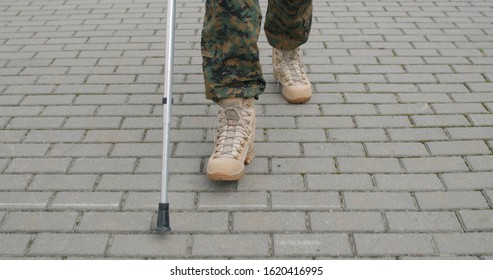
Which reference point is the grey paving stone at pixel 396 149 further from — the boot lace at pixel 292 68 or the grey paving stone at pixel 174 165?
the grey paving stone at pixel 174 165

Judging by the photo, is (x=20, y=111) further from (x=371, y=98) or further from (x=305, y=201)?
(x=371, y=98)

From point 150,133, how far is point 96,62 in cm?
118

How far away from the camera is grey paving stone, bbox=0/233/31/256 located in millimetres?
2189

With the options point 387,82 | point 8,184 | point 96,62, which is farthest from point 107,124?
point 387,82

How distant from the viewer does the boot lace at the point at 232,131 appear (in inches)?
103

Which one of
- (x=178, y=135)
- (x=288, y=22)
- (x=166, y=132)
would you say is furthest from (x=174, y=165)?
(x=288, y=22)

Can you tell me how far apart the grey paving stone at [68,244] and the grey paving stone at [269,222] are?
22.9 inches

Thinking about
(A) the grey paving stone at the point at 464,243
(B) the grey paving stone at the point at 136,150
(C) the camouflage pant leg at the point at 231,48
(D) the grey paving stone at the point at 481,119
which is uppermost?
(C) the camouflage pant leg at the point at 231,48

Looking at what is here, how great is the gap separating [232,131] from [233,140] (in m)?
0.06

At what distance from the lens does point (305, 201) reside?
2.46 m

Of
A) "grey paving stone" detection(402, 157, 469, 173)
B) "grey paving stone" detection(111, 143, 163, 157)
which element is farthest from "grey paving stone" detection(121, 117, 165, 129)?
"grey paving stone" detection(402, 157, 469, 173)

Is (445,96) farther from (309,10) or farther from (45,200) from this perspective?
(45,200)

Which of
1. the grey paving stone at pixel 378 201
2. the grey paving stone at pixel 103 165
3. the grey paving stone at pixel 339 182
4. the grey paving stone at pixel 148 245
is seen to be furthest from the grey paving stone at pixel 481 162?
the grey paving stone at pixel 103 165

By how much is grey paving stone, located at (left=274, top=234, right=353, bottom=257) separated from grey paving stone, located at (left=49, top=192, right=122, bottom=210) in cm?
79
